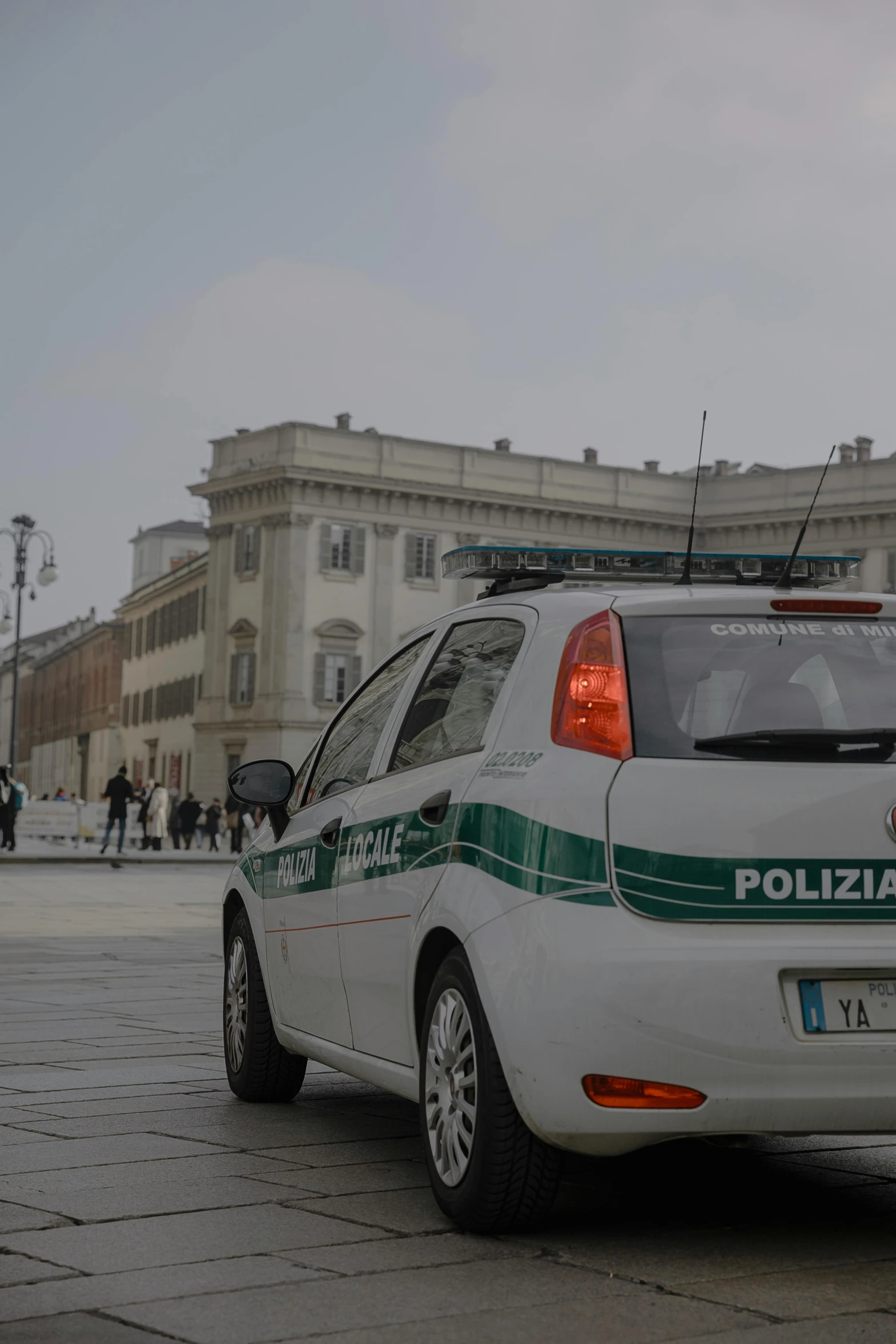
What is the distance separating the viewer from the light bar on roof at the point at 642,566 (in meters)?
5.40

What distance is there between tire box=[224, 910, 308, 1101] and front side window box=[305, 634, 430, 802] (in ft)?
2.44

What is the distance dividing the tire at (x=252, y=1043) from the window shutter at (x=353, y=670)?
2206 inches

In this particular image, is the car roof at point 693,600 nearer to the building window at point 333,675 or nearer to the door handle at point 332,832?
the door handle at point 332,832

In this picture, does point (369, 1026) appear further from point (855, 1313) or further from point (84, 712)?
point (84, 712)

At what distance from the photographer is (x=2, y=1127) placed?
6113 millimetres

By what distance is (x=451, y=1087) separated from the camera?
4.66m

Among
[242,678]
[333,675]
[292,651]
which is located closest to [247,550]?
[242,678]

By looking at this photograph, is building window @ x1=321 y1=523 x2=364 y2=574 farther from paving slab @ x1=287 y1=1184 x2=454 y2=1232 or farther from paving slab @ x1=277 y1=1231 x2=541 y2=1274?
paving slab @ x1=277 y1=1231 x2=541 y2=1274

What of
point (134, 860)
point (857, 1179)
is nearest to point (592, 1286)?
point (857, 1179)

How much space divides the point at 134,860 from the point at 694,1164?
33.4 metres

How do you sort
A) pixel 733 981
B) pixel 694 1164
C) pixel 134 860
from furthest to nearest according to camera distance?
pixel 134 860
pixel 694 1164
pixel 733 981

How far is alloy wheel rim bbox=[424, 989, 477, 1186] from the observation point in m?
4.53

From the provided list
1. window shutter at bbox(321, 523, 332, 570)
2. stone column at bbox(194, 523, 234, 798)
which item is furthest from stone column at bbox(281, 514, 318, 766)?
stone column at bbox(194, 523, 234, 798)

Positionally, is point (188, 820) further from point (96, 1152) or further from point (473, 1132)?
point (473, 1132)
